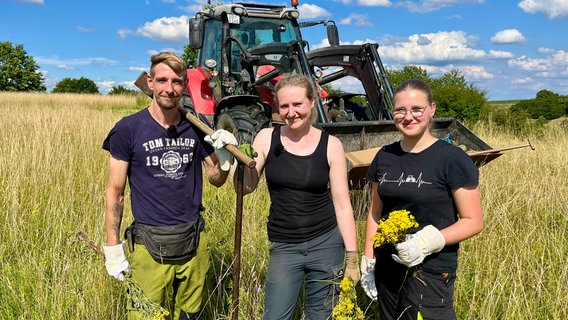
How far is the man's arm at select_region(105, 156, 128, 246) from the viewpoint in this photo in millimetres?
2135

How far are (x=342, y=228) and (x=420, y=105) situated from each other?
685 millimetres

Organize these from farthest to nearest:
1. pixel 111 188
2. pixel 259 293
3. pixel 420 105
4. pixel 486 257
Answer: pixel 486 257 < pixel 259 293 < pixel 111 188 < pixel 420 105

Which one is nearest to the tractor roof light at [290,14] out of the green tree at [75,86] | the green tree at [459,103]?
the green tree at [459,103]

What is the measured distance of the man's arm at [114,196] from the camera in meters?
2.13

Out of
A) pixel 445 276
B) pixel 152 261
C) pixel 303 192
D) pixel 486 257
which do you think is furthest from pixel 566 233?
pixel 152 261

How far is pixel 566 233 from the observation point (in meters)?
3.76

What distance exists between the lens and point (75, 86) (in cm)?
5038

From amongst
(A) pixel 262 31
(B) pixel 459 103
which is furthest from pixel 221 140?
(B) pixel 459 103

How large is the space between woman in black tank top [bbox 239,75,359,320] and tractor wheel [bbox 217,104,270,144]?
11.3ft

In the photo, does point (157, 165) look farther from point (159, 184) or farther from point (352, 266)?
point (352, 266)

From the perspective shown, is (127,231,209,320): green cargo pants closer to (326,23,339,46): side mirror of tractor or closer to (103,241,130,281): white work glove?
(103,241,130,281): white work glove

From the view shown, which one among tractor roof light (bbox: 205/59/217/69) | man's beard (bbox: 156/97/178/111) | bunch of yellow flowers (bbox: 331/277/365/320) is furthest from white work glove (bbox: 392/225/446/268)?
tractor roof light (bbox: 205/59/217/69)

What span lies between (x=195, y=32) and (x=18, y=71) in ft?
174

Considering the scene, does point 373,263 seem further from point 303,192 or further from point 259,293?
Result: point 259,293
